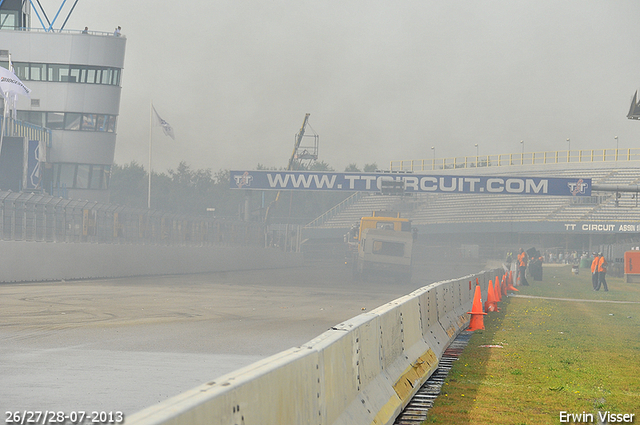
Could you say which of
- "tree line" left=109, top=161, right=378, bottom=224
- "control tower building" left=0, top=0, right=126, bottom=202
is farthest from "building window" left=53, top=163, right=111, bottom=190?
"tree line" left=109, top=161, right=378, bottom=224

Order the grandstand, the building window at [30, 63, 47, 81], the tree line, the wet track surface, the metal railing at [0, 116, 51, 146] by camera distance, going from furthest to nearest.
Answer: the tree line → the grandstand → the building window at [30, 63, 47, 81] → the metal railing at [0, 116, 51, 146] → the wet track surface

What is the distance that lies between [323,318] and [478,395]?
8556 millimetres

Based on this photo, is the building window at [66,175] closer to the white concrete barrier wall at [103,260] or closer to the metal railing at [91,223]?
the metal railing at [91,223]

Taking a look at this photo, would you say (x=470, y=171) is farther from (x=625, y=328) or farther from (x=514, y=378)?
(x=514, y=378)

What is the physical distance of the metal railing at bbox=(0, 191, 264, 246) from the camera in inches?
1001

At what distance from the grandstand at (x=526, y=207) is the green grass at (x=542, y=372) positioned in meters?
59.6

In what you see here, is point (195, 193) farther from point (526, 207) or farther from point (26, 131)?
point (26, 131)

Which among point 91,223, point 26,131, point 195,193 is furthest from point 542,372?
point 195,193

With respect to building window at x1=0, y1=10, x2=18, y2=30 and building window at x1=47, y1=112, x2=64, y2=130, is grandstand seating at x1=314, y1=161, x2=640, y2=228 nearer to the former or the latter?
building window at x1=47, y1=112, x2=64, y2=130

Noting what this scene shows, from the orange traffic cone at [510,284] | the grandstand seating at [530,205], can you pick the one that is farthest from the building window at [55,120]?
the grandstand seating at [530,205]

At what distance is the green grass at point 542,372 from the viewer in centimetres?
777

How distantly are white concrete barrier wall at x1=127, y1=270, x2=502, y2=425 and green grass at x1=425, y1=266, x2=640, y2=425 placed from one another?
53cm

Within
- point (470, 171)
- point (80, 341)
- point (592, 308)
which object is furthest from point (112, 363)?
point (470, 171)

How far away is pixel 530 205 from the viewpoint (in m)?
82.5
